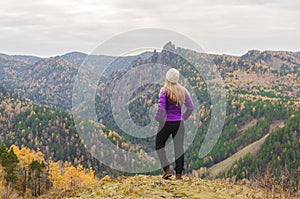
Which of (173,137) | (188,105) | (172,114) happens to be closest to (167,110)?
(172,114)

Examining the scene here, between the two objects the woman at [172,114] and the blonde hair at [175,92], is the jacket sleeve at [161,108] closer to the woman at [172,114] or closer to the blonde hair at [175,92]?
the woman at [172,114]

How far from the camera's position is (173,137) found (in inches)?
447

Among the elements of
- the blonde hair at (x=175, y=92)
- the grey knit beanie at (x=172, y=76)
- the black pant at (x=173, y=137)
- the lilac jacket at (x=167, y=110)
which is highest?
the grey knit beanie at (x=172, y=76)

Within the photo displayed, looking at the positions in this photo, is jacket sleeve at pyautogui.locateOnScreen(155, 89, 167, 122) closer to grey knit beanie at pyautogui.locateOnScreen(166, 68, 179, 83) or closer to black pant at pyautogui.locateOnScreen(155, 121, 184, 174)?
black pant at pyautogui.locateOnScreen(155, 121, 184, 174)

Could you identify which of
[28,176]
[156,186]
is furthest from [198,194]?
[28,176]

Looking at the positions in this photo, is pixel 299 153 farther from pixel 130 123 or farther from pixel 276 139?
pixel 130 123

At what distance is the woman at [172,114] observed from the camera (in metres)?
10.8

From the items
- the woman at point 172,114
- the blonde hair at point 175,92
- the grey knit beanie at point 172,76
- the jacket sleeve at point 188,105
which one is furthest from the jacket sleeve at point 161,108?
the jacket sleeve at point 188,105

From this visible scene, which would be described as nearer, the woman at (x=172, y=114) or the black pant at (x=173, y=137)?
the woman at (x=172, y=114)

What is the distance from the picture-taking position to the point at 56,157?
171750 millimetres

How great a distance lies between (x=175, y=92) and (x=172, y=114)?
0.68 metres

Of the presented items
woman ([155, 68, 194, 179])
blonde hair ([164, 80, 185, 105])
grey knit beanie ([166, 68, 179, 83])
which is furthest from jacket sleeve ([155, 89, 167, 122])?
grey knit beanie ([166, 68, 179, 83])

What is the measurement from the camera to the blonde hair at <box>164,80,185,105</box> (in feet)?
35.4

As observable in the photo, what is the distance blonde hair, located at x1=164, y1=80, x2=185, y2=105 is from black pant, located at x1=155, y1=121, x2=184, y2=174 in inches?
26.5
